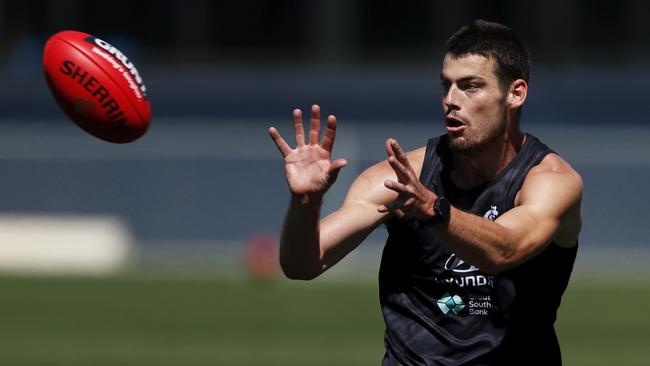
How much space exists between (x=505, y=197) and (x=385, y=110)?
1578 centimetres

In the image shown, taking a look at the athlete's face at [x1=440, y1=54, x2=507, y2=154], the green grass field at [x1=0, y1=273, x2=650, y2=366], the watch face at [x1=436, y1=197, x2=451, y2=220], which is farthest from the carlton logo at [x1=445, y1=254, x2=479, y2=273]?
the green grass field at [x1=0, y1=273, x2=650, y2=366]

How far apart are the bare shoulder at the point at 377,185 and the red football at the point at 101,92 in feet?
3.62

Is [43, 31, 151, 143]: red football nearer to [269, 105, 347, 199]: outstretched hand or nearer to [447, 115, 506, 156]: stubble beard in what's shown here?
[269, 105, 347, 199]: outstretched hand

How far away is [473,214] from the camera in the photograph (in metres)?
5.27

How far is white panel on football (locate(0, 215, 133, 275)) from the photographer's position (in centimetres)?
1712

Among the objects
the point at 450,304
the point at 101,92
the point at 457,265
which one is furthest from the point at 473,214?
the point at 101,92

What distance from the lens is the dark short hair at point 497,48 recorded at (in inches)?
215

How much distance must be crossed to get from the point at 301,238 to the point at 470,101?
2.72ft

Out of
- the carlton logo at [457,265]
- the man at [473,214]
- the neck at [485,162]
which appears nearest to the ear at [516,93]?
the man at [473,214]

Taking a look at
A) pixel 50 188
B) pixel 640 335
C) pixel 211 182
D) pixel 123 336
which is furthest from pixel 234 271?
pixel 640 335

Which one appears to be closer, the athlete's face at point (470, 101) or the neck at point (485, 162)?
the athlete's face at point (470, 101)

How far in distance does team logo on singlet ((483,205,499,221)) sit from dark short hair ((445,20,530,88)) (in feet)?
1.57

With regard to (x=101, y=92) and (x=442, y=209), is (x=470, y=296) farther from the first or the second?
(x=101, y=92)

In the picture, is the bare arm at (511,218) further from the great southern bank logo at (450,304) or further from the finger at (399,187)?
the great southern bank logo at (450,304)
